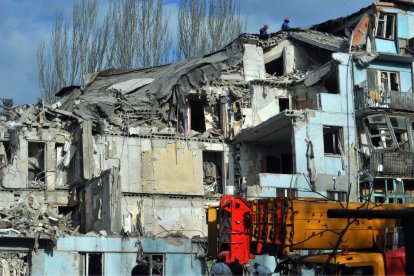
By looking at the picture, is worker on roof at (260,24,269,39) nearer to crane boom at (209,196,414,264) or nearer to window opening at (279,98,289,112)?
window opening at (279,98,289,112)

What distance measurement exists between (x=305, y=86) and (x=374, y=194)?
676 cm

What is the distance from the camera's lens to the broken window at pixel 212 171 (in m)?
35.9

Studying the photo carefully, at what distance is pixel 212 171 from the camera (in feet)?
119

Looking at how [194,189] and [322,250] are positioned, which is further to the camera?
[194,189]

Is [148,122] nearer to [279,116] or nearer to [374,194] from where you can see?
[279,116]

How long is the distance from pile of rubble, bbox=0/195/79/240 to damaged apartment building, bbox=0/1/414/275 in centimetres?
11

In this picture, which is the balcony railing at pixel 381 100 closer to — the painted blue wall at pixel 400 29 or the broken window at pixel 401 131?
the broken window at pixel 401 131

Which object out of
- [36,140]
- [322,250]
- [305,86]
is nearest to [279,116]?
[305,86]

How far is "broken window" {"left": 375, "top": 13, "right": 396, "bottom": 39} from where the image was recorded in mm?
37156

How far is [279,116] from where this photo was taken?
33.3 metres

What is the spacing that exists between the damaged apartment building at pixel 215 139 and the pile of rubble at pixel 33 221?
11cm

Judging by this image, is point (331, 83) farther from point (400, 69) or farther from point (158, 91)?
point (158, 91)

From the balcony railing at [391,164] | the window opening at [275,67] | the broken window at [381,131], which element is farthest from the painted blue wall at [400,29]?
the balcony railing at [391,164]

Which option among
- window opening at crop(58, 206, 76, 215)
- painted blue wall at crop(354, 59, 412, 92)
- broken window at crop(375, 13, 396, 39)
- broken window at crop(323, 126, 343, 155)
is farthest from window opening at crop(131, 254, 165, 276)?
broken window at crop(375, 13, 396, 39)
